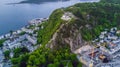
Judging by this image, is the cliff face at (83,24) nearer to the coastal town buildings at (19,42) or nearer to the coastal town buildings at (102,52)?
the coastal town buildings at (102,52)

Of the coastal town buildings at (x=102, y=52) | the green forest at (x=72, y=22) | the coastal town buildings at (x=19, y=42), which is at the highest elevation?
the green forest at (x=72, y=22)

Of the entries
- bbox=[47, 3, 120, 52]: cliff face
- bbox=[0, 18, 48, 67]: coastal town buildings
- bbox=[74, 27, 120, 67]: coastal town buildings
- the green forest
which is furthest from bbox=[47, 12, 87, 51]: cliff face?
bbox=[0, 18, 48, 67]: coastal town buildings

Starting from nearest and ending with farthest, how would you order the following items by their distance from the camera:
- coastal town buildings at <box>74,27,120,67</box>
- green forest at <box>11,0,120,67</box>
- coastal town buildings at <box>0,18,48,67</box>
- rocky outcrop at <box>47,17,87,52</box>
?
green forest at <box>11,0,120,67</box>, coastal town buildings at <box>74,27,120,67</box>, rocky outcrop at <box>47,17,87,52</box>, coastal town buildings at <box>0,18,48,67</box>

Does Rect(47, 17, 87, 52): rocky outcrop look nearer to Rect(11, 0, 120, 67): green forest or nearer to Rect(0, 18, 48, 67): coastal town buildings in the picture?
Rect(11, 0, 120, 67): green forest

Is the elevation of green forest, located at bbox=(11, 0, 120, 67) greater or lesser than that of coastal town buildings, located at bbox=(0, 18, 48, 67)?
greater

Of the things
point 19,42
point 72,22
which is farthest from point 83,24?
point 19,42

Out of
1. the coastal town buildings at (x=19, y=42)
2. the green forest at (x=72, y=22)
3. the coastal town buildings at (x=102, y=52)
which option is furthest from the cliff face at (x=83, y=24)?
the coastal town buildings at (x=19, y=42)

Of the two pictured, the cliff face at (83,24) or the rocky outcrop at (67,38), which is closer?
the rocky outcrop at (67,38)

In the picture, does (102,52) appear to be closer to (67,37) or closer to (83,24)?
(67,37)

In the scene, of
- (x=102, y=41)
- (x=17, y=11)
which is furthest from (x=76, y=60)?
(x=17, y=11)

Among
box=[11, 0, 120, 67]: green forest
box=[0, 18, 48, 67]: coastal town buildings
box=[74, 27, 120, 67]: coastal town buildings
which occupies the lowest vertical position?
box=[0, 18, 48, 67]: coastal town buildings

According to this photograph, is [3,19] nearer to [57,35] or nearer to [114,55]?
[57,35]
